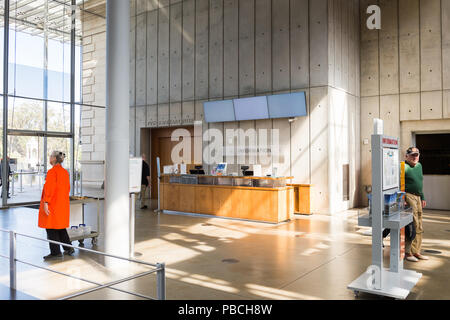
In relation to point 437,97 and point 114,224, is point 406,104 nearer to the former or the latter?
point 437,97

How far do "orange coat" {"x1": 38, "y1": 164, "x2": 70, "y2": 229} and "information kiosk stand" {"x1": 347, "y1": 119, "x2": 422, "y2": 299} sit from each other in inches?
168

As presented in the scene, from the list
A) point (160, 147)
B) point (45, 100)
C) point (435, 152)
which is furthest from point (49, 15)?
point (435, 152)

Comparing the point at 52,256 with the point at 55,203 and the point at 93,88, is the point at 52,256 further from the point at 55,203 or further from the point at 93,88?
the point at 93,88

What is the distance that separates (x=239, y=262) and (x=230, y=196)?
4.34 meters

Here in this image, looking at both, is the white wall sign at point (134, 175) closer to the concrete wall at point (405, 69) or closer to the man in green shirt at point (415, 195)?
the man in green shirt at point (415, 195)

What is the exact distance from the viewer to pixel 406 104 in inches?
458

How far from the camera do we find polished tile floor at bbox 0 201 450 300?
4578 millimetres

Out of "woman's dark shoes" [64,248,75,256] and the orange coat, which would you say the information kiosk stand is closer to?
the orange coat

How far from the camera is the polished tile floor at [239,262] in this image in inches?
180

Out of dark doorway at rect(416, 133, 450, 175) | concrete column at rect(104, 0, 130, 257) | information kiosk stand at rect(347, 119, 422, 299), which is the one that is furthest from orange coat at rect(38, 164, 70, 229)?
dark doorway at rect(416, 133, 450, 175)

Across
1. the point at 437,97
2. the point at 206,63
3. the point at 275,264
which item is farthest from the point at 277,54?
the point at 275,264

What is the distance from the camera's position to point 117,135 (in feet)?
18.7

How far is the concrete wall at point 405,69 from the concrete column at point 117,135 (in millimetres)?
8924

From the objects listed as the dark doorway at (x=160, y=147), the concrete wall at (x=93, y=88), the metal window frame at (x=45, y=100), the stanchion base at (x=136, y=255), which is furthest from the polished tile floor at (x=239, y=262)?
the concrete wall at (x=93, y=88)
